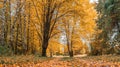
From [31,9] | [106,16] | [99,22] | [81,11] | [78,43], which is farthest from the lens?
[78,43]

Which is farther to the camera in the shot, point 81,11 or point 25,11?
point 25,11

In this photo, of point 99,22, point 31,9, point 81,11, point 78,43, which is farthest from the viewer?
point 78,43

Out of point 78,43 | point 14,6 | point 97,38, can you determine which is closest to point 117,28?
point 97,38

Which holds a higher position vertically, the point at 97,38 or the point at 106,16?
the point at 106,16

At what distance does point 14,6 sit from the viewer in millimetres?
23797

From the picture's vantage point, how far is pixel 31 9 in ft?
76.4

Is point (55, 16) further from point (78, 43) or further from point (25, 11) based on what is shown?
point (78, 43)

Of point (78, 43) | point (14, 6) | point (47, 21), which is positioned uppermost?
point (14, 6)

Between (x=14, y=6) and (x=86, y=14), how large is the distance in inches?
286

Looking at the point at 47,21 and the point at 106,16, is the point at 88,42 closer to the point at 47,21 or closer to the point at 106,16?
the point at 106,16

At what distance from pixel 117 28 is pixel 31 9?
10.1 meters

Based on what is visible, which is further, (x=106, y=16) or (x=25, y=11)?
(x=106, y=16)

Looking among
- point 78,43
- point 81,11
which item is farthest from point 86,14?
point 78,43

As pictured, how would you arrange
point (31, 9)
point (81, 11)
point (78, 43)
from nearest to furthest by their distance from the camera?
1. point (81, 11)
2. point (31, 9)
3. point (78, 43)
